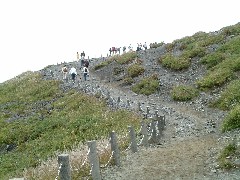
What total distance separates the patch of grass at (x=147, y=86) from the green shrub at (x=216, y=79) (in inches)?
166

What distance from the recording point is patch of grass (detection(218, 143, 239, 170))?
13240 millimetres

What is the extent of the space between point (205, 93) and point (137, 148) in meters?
17.2

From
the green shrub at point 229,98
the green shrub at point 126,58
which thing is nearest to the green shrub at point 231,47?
the green shrub at point 229,98

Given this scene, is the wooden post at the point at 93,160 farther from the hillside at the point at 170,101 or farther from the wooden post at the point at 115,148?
the wooden post at the point at 115,148

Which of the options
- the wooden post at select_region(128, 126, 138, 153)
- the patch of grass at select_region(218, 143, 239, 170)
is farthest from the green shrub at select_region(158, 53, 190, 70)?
the patch of grass at select_region(218, 143, 239, 170)

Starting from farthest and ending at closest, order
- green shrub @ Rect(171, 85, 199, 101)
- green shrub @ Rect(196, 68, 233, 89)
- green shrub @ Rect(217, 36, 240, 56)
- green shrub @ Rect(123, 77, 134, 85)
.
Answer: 1. green shrub @ Rect(123, 77, 134, 85)
2. green shrub @ Rect(217, 36, 240, 56)
3. green shrub @ Rect(196, 68, 233, 89)
4. green shrub @ Rect(171, 85, 199, 101)

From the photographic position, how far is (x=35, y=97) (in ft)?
145

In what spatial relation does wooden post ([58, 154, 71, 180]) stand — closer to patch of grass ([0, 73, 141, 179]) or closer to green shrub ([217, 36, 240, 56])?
patch of grass ([0, 73, 141, 179])

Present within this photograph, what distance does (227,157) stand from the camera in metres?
14.0

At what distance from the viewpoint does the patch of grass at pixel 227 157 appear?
13240 millimetres

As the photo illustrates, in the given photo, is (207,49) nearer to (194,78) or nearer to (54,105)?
(194,78)

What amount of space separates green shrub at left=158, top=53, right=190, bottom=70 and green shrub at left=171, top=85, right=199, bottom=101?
7.43 m

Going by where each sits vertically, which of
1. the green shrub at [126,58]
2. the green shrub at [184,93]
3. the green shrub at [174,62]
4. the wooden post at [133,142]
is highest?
the green shrub at [126,58]

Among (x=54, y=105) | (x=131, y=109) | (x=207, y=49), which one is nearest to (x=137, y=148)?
(x=131, y=109)
